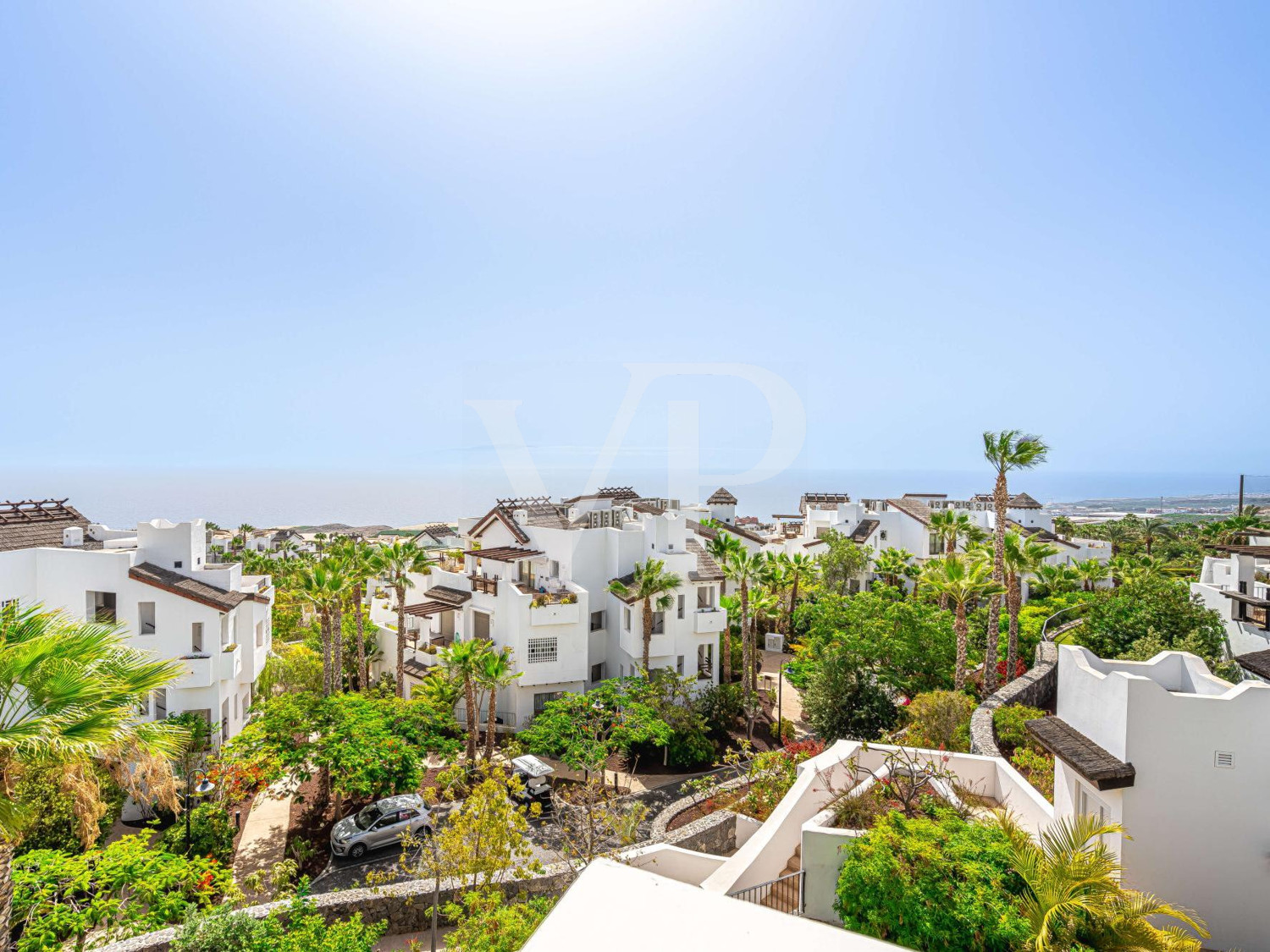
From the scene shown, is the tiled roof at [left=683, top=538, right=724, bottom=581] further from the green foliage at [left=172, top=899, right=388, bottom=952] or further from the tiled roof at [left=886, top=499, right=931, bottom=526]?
the tiled roof at [left=886, top=499, right=931, bottom=526]

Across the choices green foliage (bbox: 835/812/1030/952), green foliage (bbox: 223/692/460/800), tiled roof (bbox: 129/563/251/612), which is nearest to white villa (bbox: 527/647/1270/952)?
green foliage (bbox: 835/812/1030/952)

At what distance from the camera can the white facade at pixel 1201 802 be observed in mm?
9227

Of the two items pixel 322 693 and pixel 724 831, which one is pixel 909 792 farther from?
pixel 322 693

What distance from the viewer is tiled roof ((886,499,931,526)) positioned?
49.7 metres

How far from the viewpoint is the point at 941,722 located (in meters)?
18.4

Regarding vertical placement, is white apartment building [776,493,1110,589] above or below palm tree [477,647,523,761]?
above

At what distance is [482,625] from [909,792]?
2161 centimetres

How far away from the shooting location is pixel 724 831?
15.3 meters

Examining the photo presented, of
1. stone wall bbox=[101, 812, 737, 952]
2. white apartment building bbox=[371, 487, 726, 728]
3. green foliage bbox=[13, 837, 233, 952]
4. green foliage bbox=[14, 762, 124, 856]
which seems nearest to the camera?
green foliage bbox=[13, 837, 233, 952]

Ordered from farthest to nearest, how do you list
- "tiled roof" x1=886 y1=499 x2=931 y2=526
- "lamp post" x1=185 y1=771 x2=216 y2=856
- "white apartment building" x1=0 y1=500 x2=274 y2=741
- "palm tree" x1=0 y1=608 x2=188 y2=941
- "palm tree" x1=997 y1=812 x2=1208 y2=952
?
"tiled roof" x1=886 y1=499 x2=931 y2=526 < "white apartment building" x1=0 y1=500 x2=274 y2=741 < "lamp post" x1=185 y1=771 x2=216 y2=856 < "palm tree" x1=997 y1=812 x2=1208 y2=952 < "palm tree" x1=0 y1=608 x2=188 y2=941

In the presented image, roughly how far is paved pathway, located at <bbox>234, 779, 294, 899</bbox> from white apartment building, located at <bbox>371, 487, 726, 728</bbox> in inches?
338

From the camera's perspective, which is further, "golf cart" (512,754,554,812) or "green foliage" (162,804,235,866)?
"golf cart" (512,754,554,812)

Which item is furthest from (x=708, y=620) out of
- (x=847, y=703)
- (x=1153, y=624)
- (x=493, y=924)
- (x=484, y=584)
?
(x=493, y=924)

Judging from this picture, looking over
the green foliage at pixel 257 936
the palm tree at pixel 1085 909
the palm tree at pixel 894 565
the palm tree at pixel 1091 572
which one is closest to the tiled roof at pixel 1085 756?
the palm tree at pixel 1085 909
